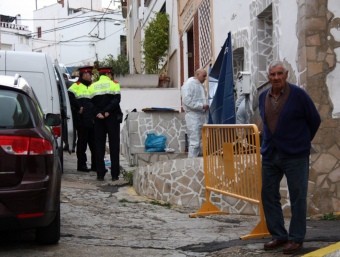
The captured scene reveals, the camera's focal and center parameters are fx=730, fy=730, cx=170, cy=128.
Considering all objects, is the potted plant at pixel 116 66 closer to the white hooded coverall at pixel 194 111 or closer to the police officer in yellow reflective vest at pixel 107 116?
the white hooded coverall at pixel 194 111

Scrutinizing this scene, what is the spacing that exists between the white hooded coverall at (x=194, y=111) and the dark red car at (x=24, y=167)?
607 centimetres

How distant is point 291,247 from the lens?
20.7 ft

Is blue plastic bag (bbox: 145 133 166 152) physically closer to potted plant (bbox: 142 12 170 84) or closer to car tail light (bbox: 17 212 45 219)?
potted plant (bbox: 142 12 170 84)

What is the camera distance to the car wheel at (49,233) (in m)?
6.64

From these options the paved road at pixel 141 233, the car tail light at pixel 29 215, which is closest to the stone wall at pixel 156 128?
the paved road at pixel 141 233

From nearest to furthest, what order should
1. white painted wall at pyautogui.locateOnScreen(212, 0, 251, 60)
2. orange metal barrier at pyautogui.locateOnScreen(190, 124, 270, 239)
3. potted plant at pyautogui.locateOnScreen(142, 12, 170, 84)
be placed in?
orange metal barrier at pyautogui.locateOnScreen(190, 124, 270, 239) → white painted wall at pyautogui.locateOnScreen(212, 0, 251, 60) → potted plant at pyautogui.locateOnScreen(142, 12, 170, 84)

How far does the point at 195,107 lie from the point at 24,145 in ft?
21.8

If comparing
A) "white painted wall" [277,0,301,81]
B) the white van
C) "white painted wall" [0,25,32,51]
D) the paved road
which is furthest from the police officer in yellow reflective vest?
"white painted wall" [0,25,32,51]

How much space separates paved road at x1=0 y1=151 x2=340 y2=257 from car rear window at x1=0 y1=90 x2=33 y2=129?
114 cm

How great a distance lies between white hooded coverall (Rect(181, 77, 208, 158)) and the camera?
12.4m

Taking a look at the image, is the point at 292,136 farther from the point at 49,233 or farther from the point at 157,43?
the point at 157,43

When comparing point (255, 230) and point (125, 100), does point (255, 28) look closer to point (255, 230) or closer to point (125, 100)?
point (255, 230)

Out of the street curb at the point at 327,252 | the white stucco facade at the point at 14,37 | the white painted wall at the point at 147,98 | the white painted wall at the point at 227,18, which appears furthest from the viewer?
the white stucco facade at the point at 14,37

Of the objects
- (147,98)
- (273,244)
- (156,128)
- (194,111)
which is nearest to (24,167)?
(273,244)
